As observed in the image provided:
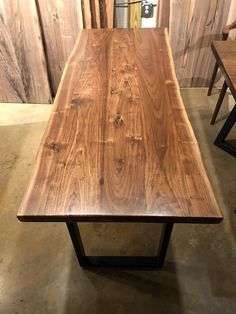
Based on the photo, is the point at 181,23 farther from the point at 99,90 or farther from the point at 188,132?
the point at 188,132

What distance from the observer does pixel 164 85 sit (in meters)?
1.26

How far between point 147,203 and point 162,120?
1.38 feet

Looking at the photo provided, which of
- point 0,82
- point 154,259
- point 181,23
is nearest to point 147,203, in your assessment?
point 154,259

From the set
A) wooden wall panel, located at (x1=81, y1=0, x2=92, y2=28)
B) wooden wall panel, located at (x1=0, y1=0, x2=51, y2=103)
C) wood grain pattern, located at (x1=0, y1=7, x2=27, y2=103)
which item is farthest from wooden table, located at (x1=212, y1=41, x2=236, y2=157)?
wood grain pattern, located at (x1=0, y1=7, x2=27, y2=103)

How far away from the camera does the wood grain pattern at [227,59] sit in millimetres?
1489

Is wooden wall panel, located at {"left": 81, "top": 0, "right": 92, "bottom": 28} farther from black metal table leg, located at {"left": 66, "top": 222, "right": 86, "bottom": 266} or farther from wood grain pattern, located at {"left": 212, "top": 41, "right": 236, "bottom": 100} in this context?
black metal table leg, located at {"left": 66, "top": 222, "right": 86, "bottom": 266}

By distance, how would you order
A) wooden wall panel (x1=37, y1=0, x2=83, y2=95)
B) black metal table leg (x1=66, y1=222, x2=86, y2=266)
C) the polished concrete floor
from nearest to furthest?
1. black metal table leg (x1=66, y1=222, x2=86, y2=266)
2. the polished concrete floor
3. wooden wall panel (x1=37, y1=0, x2=83, y2=95)

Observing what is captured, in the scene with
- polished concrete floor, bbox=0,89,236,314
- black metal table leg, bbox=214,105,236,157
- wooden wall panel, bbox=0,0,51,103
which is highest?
wooden wall panel, bbox=0,0,51,103

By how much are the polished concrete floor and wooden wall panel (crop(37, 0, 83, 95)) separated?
1162mm

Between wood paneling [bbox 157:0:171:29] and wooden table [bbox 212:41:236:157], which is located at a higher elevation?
wood paneling [bbox 157:0:171:29]

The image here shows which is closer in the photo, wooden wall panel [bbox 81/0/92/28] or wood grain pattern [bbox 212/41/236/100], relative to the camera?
wood grain pattern [bbox 212/41/236/100]

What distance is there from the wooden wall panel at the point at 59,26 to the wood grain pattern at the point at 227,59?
1035mm

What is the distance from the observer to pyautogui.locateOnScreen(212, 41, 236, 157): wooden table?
4.98ft

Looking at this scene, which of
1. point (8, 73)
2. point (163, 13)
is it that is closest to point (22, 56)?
point (8, 73)
